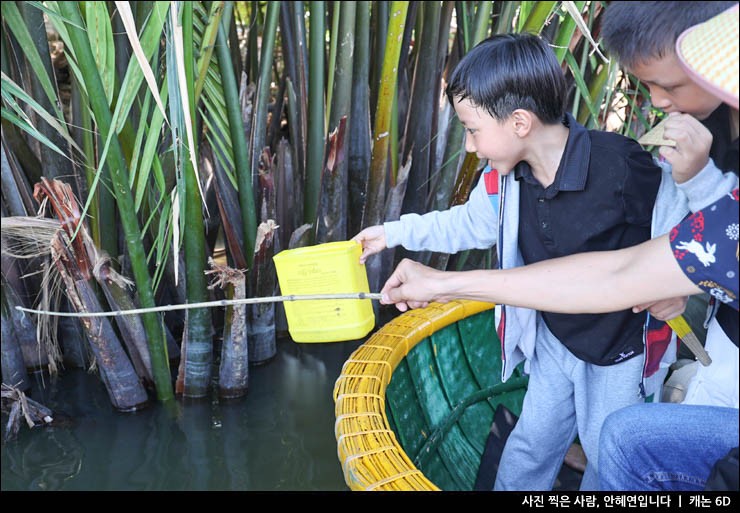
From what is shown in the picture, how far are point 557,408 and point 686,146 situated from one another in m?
0.63

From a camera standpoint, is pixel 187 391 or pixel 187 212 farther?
pixel 187 391

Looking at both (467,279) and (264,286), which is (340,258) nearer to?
(467,279)

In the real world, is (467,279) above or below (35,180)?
above

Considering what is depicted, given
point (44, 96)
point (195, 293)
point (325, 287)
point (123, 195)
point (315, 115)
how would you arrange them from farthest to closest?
point (315, 115) → point (195, 293) → point (44, 96) → point (123, 195) → point (325, 287)

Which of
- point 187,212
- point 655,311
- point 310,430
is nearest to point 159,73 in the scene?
point 187,212

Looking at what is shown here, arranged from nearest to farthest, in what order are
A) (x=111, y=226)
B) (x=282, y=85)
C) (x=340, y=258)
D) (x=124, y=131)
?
(x=340, y=258)
(x=124, y=131)
(x=111, y=226)
(x=282, y=85)

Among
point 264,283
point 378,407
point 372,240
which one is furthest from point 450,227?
point 264,283

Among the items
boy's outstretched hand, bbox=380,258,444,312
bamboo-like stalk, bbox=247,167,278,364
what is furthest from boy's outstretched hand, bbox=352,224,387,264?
bamboo-like stalk, bbox=247,167,278,364

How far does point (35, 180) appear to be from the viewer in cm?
214

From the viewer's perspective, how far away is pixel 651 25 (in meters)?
Answer: 1.01

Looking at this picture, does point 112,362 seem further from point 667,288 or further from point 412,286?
point 667,288

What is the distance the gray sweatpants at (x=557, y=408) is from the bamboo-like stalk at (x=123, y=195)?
3.33ft

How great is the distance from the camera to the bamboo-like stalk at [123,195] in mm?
1561

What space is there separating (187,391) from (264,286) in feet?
1.30
